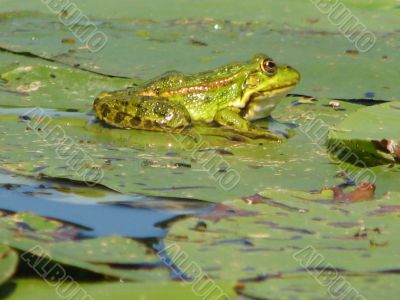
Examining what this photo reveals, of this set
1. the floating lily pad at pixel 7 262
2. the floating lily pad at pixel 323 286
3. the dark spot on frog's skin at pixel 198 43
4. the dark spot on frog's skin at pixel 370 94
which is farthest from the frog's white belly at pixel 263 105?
the floating lily pad at pixel 7 262

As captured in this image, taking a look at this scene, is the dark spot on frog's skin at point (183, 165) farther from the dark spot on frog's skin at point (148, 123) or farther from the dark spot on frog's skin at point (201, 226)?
the dark spot on frog's skin at point (201, 226)

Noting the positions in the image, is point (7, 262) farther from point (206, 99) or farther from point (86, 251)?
point (206, 99)

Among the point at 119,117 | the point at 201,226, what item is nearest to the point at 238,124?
the point at 119,117

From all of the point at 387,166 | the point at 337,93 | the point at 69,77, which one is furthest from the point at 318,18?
the point at 387,166

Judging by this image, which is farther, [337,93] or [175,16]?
[175,16]

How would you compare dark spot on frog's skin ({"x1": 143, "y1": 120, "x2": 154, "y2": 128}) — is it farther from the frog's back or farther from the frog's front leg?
the frog's front leg

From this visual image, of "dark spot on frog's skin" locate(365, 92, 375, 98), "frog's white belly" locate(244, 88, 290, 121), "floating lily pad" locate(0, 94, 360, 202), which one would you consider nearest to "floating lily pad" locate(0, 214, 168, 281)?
"floating lily pad" locate(0, 94, 360, 202)

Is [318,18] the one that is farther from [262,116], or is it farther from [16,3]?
[16,3]

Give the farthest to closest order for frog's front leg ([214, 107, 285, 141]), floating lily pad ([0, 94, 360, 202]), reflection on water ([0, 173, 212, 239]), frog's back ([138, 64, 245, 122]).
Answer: frog's back ([138, 64, 245, 122]) < frog's front leg ([214, 107, 285, 141]) < floating lily pad ([0, 94, 360, 202]) < reflection on water ([0, 173, 212, 239])
